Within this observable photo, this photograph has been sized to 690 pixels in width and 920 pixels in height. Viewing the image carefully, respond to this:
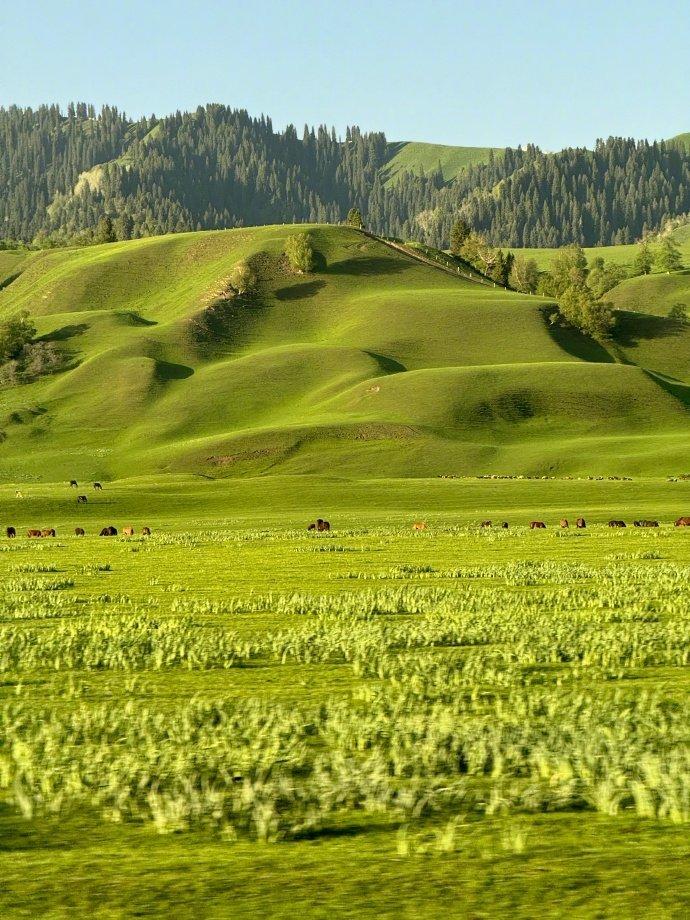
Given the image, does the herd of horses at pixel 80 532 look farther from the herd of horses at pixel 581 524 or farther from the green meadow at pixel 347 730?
the herd of horses at pixel 581 524

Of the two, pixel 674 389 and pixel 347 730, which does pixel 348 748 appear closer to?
pixel 347 730

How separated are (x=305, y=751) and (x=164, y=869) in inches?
149

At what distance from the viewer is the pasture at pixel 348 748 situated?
823cm

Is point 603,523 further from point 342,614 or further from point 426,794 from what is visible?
point 426,794

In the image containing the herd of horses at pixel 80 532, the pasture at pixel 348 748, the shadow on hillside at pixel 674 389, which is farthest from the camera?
the shadow on hillside at pixel 674 389

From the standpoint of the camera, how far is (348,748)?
12.8 metres

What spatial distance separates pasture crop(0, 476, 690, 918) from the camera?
8.23 m

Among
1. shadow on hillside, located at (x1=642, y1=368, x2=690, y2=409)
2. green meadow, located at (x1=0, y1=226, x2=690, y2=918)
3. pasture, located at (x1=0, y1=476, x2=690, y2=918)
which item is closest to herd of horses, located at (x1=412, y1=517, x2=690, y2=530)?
green meadow, located at (x1=0, y1=226, x2=690, y2=918)

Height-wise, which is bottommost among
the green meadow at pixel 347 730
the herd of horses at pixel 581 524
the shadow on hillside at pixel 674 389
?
the herd of horses at pixel 581 524

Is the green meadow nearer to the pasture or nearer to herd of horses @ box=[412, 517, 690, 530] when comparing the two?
the pasture

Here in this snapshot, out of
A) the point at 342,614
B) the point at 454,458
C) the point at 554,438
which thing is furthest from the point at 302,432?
the point at 342,614

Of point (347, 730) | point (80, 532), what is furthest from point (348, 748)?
point (80, 532)

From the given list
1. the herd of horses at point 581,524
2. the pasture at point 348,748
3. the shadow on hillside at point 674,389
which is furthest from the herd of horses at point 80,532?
the shadow on hillside at point 674,389

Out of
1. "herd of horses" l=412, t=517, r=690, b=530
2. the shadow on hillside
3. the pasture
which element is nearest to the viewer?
the pasture
